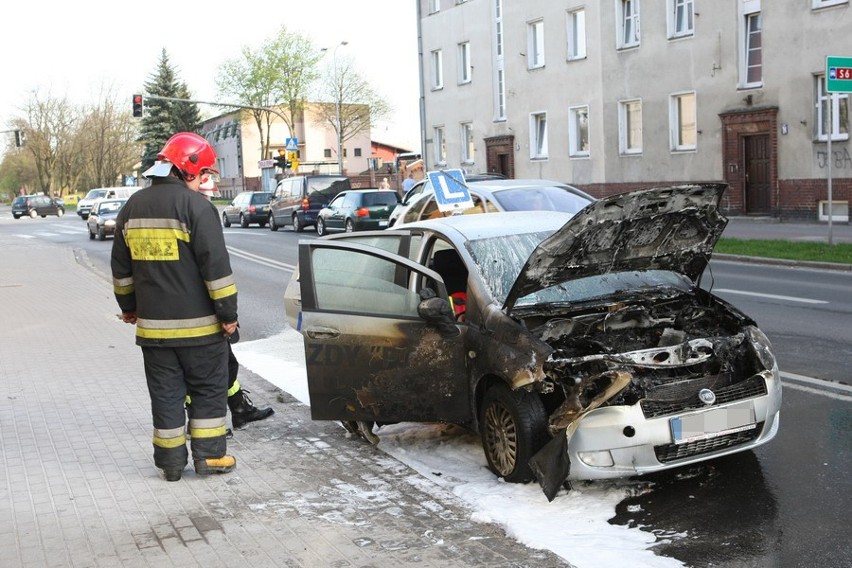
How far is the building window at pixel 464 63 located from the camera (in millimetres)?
43594

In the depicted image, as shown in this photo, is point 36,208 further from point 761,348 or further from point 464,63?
point 761,348

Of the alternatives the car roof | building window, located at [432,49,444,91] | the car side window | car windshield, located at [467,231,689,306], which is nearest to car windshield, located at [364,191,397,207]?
building window, located at [432,49,444,91]

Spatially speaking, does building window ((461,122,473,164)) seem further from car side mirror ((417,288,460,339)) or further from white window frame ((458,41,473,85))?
car side mirror ((417,288,460,339))

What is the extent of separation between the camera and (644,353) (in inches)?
213

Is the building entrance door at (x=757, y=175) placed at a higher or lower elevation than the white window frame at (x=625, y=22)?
lower

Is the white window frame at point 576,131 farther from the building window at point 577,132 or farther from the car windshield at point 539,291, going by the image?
the car windshield at point 539,291

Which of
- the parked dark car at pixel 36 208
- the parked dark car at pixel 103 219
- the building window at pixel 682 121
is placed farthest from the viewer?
the parked dark car at pixel 36 208

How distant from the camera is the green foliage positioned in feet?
58.4

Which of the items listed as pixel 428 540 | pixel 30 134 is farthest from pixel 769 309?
pixel 30 134

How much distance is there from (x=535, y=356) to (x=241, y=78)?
77.1 metres

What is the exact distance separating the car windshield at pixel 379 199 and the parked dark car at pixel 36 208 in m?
50.9

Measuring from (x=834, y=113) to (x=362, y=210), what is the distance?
12673 mm

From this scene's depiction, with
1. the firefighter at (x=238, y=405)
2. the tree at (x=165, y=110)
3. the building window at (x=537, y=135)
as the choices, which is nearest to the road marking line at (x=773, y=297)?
the firefighter at (x=238, y=405)

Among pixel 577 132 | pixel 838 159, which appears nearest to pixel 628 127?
pixel 577 132
